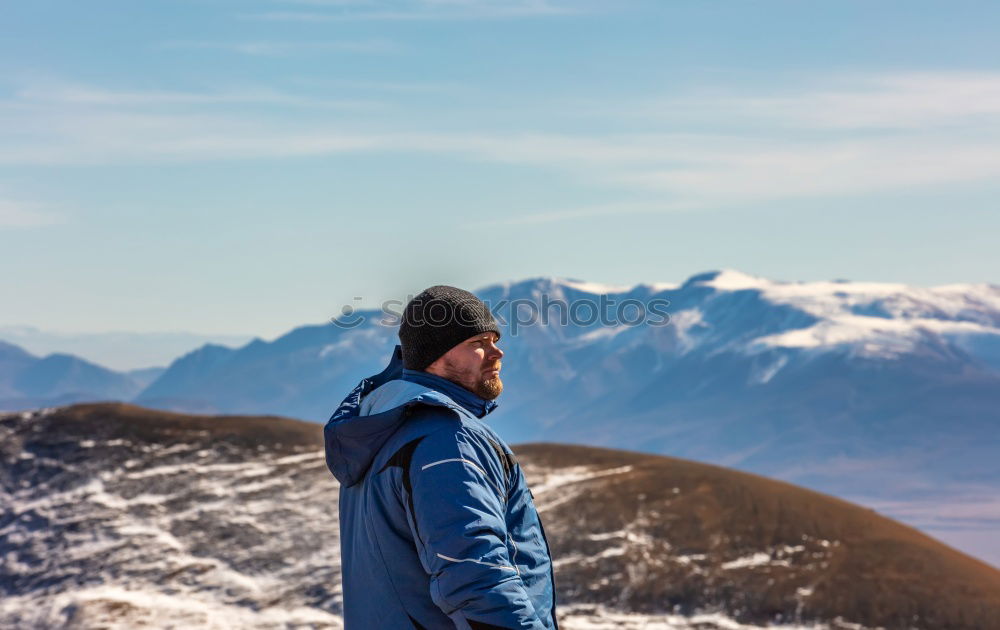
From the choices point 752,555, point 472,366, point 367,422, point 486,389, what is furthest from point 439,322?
point 752,555

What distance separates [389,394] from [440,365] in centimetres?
34

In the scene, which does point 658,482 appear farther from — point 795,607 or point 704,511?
point 795,607

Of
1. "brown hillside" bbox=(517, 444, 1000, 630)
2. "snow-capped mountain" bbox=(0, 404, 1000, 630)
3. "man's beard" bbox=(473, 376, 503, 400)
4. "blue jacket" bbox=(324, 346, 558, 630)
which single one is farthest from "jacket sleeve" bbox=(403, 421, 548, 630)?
"brown hillside" bbox=(517, 444, 1000, 630)

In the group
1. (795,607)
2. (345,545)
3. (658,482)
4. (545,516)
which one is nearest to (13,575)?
(545,516)

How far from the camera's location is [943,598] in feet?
124

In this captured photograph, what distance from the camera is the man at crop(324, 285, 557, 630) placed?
5832 mm

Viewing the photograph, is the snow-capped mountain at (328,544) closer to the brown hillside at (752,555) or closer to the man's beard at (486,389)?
the brown hillside at (752,555)

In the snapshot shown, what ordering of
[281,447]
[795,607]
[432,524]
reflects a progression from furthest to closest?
[281,447] < [795,607] < [432,524]

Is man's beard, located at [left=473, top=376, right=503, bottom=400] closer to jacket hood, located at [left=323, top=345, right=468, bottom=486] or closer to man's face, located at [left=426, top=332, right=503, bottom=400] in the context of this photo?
man's face, located at [left=426, top=332, right=503, bottom=400]

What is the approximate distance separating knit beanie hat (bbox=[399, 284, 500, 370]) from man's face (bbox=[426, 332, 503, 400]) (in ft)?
0.14

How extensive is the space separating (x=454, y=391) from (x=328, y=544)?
120ft

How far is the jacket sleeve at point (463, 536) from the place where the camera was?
579 centimetres

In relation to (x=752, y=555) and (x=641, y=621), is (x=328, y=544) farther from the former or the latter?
(x=752, y=555)

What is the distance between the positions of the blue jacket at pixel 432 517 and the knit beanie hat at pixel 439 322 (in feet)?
0.48
